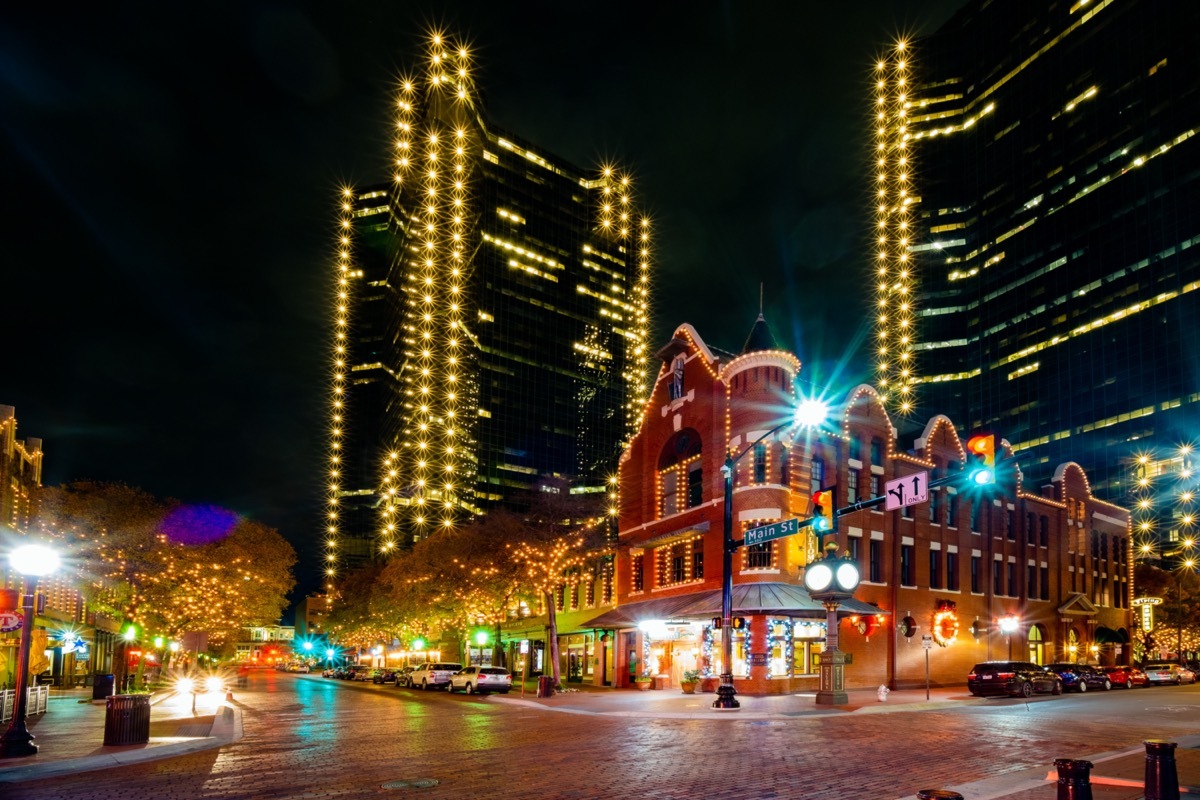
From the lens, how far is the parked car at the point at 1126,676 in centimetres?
4678

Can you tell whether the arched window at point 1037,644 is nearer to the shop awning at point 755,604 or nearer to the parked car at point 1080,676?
the parked car at point 1080,676

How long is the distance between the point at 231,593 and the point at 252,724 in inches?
1076

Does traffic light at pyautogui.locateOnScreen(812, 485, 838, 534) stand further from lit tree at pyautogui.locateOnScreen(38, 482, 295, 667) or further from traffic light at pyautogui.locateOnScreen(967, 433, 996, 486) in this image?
lit tree at pyautogui.locateOnScreen(38, 482, 295, 667)

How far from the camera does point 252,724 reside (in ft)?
80.2

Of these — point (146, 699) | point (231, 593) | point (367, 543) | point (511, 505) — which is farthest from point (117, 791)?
point (367, 543)

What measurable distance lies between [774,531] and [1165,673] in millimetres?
38296

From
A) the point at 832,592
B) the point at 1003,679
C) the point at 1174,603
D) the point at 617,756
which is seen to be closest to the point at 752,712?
the point at 832,592

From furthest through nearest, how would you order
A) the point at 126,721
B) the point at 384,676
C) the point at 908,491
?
the point at 384,676, the point at 908,491, the point at 126,721

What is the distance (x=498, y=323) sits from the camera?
492 ft

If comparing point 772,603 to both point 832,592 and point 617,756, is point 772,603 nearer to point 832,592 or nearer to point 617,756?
point 832,592

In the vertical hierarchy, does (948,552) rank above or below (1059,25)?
below

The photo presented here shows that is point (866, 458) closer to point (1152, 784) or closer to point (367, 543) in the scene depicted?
point (1152, 784)

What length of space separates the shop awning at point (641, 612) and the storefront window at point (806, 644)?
4.73 meters

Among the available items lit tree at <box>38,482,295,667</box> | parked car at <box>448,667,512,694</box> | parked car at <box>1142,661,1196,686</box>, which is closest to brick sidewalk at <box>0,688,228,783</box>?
lit tree at <box>38,482,295,667</box>
